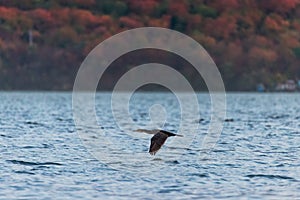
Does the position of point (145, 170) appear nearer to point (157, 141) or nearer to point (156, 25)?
point (157, 141)

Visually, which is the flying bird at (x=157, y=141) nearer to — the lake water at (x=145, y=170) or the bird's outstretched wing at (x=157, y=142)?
the bird's outstretched wing at (x=157, y=142)

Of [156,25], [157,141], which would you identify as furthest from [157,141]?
[156,25]

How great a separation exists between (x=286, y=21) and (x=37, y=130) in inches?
5243

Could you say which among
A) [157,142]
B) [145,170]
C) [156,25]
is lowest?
[145,170]

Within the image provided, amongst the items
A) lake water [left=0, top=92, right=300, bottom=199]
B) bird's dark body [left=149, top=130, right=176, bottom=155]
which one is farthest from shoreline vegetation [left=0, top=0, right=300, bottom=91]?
bird's dark body [left=149, top=130, right=176, bottom=155]

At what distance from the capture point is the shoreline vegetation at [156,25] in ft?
562

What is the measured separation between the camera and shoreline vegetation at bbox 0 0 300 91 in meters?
171

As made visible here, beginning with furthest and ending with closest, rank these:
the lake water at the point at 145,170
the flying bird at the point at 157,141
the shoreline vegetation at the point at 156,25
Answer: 1. the shoreline vegetation at the point at 156,25
2. the flying bird at the point at 157,141
3. the lake water at the point at 145,170

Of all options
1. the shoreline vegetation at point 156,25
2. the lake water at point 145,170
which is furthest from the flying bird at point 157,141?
the shoreline vegetation at point 156,25

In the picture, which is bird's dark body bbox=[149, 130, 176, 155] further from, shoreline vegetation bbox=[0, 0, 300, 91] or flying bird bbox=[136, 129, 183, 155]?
shoreline vegetation bbox=[0, 0, 300, 91]

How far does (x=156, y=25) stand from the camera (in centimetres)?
16938

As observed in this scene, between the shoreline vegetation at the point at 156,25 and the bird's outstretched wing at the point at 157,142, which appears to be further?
the shoreline vegetation at the point at 156,25

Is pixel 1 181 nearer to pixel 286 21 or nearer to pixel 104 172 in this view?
pixel 104 172

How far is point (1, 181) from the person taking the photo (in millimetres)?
26781
